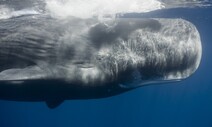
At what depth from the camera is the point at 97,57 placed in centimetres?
528

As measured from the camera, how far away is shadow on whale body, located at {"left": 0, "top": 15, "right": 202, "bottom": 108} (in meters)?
5.05

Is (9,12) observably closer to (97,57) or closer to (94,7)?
(94,7)

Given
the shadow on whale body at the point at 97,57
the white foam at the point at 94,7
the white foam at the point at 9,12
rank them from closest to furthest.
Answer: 1. the shadow on whale body at the point at 97,57
2. the white foam at the point at 94,7
3. the white foam at the point at 9,12

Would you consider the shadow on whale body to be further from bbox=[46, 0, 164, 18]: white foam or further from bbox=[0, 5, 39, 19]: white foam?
bbox=[0, 5, 39, 19]: white foam

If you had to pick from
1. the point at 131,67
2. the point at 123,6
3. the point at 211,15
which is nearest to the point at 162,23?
the point at 131,67

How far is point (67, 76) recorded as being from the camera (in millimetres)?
5148

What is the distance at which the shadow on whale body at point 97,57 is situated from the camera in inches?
199

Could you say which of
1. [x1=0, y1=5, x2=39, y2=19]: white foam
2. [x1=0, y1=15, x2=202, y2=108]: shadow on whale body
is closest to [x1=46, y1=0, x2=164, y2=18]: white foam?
[x1=0, y1=5, x2=39, y2=19]: white foam

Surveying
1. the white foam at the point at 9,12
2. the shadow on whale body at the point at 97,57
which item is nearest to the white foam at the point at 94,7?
the white foam at the point at 9,12

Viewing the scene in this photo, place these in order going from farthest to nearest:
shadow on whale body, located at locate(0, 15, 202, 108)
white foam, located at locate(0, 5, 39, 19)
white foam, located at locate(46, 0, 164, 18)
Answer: white foam, located at locate(0, 5, 39, 19) < white foam, located at locate(46, 0, 164, 18) < shadow on whale body, located at locate(0, 15, 202, 108)

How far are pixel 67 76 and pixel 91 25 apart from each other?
1131 millimetres

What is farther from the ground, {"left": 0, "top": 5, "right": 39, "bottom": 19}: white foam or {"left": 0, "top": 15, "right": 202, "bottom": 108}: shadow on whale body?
{"left": 0, "top": 5, "right": 39, "bottom": 19}: white foam

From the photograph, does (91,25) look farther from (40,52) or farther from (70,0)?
(70,0)

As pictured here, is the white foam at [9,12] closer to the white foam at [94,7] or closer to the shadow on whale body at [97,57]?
the white foam at [94,7]
